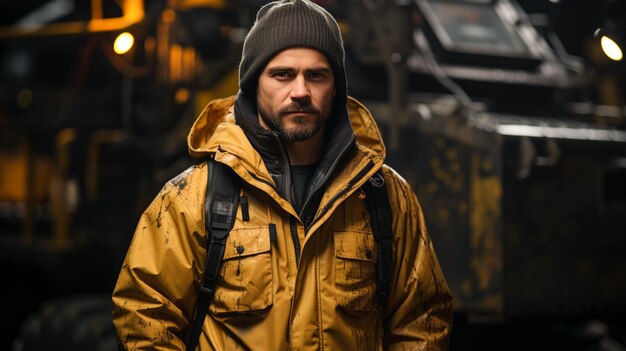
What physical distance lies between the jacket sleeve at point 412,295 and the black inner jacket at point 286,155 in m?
0.22

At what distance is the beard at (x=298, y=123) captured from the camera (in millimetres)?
2988

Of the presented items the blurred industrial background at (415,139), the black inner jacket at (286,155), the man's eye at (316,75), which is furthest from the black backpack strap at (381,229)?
the blurred industrial background at (415,139)

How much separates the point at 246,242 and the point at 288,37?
60cm

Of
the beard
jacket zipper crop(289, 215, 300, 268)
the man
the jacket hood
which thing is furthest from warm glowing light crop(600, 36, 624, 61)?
jacket zipper crop(289, 215, 300, 268)

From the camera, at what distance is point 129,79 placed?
23.7ft

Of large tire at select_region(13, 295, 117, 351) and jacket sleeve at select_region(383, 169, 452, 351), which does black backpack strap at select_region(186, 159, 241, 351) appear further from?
large tire at select_region(13, 295, 117, 351)

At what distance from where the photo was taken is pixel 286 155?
9.97 feet

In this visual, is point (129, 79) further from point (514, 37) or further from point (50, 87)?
point (514, 37)

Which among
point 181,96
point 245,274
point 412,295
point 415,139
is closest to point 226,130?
point 245,274

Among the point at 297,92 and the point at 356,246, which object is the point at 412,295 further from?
the point at 297,92

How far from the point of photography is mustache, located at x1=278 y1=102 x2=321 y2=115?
298cm

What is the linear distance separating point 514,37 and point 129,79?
8.45 feet

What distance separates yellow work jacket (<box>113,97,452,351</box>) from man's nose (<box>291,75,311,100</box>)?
7.6 inches

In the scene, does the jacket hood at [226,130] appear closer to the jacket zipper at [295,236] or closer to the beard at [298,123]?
the beard at [298,123]
